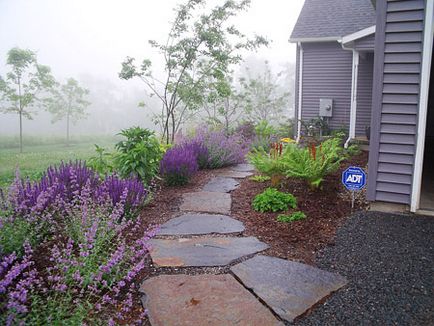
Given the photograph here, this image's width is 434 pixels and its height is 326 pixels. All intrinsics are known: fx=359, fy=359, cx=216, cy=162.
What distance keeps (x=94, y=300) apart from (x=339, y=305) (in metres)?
1.34

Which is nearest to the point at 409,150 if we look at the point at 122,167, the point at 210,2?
the point at 122,167

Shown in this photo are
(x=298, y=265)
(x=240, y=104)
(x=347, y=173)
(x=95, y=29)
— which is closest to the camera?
(x=298, y=265)

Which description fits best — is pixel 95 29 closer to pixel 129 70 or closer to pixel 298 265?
pixel 129 70

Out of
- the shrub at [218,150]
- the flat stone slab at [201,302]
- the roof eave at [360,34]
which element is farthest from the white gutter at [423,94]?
the roof eave at [360,34]

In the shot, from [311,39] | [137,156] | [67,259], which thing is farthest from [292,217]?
[311,39]

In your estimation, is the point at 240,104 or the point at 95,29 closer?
the point at 95,29

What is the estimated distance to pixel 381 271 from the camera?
236cm

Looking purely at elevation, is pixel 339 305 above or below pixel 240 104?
below

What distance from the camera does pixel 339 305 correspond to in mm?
1982

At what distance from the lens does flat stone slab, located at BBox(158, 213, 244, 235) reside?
10.1ft

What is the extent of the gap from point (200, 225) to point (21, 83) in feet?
24.7

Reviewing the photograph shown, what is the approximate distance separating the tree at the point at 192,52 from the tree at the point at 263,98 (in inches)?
155

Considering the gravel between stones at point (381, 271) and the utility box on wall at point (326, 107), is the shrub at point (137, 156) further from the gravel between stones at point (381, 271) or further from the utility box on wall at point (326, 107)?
the utility box on wall at point (326, 107)

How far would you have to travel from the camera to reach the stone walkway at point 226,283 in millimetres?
1869
